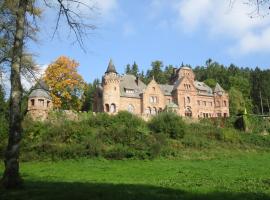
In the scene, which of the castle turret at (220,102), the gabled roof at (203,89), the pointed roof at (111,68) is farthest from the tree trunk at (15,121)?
the castle turret at (220,102)

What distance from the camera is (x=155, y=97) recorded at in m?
57.0

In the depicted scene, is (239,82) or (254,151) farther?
(239,82)

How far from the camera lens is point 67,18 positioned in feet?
33.8

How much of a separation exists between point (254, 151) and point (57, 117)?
19.8 meters

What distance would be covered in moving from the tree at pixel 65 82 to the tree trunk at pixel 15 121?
3593 centimetres

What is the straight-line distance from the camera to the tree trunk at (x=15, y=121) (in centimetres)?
967

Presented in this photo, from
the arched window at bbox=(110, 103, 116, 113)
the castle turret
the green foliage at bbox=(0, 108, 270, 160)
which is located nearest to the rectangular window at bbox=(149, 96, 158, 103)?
the arched window at bbox=(110, 103, 116, 113)

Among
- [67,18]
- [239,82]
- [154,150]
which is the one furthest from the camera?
[239,82]

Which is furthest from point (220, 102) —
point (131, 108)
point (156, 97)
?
point (131, 108)

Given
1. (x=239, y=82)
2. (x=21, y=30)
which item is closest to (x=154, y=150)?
(x=21, y=30)

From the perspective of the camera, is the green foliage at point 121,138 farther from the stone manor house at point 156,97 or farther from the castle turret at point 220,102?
the castle turret at point 220,102

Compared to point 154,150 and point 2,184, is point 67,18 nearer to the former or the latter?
point 2,184

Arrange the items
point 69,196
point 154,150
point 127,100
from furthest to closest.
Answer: point 127,100, point 154,150, point 69,196

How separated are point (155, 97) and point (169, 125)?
76.6ft
